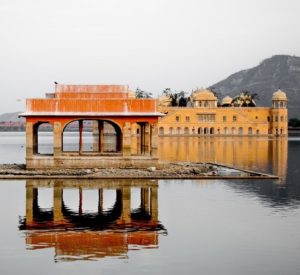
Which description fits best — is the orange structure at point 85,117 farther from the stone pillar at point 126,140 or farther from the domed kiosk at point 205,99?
the domed kiosk at point 205,99

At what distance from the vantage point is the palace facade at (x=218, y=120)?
11481 cm

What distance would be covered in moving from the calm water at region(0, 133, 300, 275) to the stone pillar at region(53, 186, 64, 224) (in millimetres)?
33

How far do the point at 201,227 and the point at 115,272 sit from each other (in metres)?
5.25

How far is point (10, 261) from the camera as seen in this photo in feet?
46.0

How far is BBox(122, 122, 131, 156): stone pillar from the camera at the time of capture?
34.3 meters

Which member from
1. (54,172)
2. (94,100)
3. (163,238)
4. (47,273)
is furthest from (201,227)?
(94,100)

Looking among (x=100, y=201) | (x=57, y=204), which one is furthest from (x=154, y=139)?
(x=57, y=204)

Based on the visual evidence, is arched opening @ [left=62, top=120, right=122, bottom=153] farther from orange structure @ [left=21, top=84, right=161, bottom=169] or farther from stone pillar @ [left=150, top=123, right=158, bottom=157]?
stone pillar @ [left=150, top=123, right=158, bottom=157]

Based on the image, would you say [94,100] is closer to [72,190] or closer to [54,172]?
[54,172]

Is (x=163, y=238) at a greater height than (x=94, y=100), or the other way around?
(x=94, y=100)

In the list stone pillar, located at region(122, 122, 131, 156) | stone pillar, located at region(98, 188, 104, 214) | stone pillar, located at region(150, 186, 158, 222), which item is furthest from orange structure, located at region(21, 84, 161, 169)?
stone pillar, located at region(98, 188, 104, 214)

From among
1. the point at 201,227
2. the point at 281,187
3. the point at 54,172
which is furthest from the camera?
the point at 54,172

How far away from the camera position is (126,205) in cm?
2206

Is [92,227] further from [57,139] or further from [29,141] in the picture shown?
[29,141]
